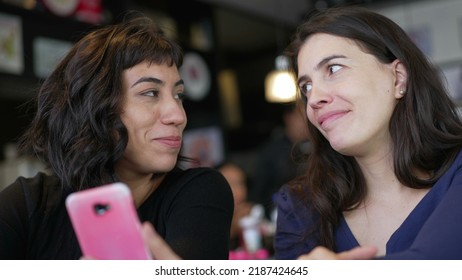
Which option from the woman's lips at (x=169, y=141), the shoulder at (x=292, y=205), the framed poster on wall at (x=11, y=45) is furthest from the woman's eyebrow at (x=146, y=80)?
the framed poster on wall at (x=11, y=45)

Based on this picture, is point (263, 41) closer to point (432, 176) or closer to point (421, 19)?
point (421, 19)

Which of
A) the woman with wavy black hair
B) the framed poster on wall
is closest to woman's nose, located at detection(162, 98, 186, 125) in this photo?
the woman with wavy black hair

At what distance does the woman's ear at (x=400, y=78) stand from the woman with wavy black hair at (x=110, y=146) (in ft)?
1.42

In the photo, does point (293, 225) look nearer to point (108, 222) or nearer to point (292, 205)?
point (292, 205)

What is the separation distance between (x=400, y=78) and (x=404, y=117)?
0.28 feet

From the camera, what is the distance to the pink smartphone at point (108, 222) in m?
0.68

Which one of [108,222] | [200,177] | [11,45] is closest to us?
[108,222]

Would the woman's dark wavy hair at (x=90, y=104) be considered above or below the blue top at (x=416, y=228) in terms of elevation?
above

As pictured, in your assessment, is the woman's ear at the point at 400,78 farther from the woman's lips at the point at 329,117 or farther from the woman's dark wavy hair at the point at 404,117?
the woman's lips at the point at 329,117

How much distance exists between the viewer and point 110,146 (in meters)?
1.22

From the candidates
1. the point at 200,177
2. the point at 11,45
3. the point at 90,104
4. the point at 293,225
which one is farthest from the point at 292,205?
the point at 11,45

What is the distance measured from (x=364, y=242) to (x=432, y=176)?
0.67ft

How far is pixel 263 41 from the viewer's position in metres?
5.88
